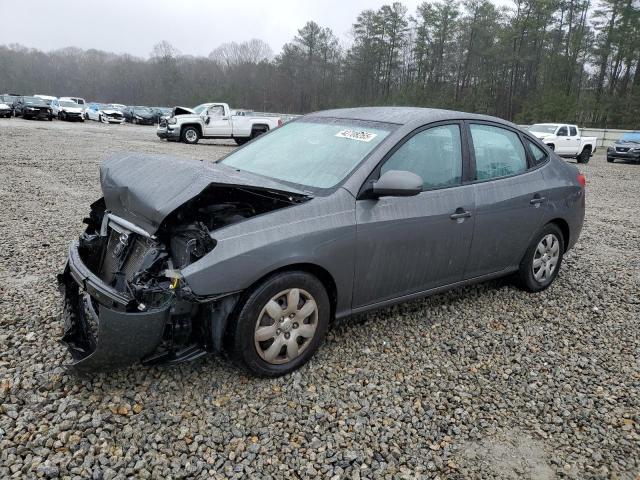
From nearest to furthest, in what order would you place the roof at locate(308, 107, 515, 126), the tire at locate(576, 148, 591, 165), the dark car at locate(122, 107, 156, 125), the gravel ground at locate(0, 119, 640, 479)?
1. the gravel ground at locate(0, 119, 640, 479)
2. the roof at locate(308, 107, 515, 126)
3. the tire at locate(576, 148, 591, 165)
4. the dark car at locate(122, 107, 156, 125)

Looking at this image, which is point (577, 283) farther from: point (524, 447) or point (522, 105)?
point (522, 105)

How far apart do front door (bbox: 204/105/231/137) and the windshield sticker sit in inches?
745

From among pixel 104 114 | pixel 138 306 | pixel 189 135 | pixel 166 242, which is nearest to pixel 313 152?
pixel 166 242

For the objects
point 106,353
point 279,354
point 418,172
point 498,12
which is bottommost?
point 279,354

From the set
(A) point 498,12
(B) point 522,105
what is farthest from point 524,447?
(A) point 498,12

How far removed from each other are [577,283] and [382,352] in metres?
2.65

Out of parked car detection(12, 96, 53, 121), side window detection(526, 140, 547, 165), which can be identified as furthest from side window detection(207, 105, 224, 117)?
side window detection(526, 140, 547, 165)

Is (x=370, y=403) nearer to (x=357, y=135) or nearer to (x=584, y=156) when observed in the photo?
(x=357, y=135)

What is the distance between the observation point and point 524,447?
101 inches

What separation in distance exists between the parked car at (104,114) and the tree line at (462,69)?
3463 cm

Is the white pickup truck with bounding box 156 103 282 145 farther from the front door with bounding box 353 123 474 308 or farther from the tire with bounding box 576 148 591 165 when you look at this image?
the front door with bounding box 353 123 474 308

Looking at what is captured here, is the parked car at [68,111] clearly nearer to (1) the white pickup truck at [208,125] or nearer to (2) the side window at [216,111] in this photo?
(1) the white pickup truck at [208,125]

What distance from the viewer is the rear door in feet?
12.5

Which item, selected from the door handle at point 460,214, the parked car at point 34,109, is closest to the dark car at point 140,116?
the parked car at point 34,109
